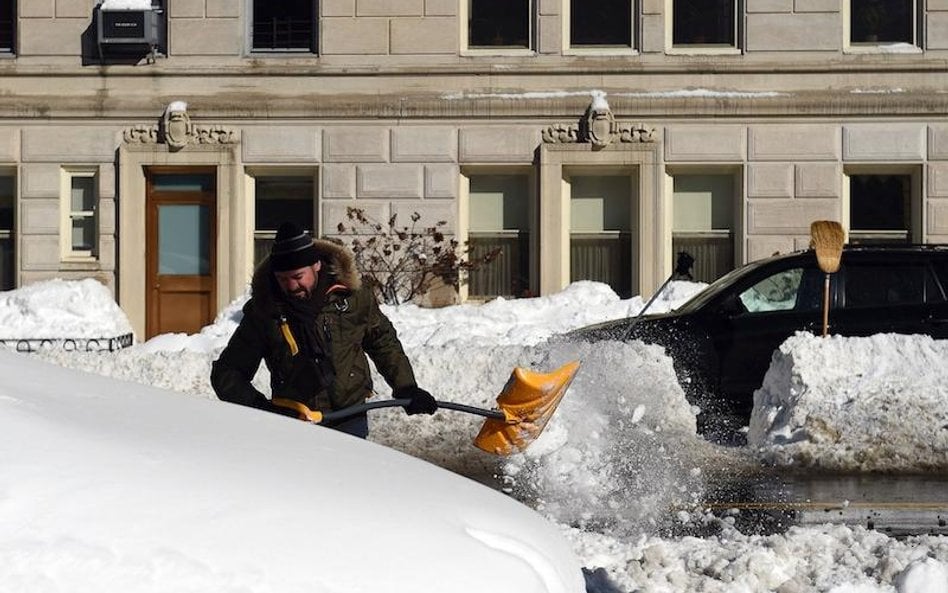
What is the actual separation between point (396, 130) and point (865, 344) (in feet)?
29.1

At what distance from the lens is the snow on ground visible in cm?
766

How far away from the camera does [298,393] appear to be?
7.05 metres

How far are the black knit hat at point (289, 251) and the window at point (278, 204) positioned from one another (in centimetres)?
1477

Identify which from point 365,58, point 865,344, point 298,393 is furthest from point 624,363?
point 365,58

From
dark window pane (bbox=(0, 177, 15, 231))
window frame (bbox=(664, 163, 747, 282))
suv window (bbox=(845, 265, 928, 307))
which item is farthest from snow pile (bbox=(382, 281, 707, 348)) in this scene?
dark window pane (bbox=(0, 177, 15, 231))

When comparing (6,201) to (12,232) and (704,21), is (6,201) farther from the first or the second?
(704,21)

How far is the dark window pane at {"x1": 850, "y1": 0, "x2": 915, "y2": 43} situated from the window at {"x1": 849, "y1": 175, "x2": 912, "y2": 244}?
191cm

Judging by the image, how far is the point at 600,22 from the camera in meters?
21.1

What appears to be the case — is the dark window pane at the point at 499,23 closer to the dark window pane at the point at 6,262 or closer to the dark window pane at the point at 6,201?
the dark window pane at the point at 6,201

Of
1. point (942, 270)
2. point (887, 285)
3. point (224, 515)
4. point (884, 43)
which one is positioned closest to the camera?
point (224, 515)

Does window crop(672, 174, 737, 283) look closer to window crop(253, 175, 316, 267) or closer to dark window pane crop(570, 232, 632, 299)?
dark window pane crop(570, 232, 632, 299)

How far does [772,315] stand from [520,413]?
697cm

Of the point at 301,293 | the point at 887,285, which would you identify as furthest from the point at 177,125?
the point at 301,293

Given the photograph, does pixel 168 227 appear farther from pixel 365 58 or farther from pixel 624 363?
pixel 624 363
